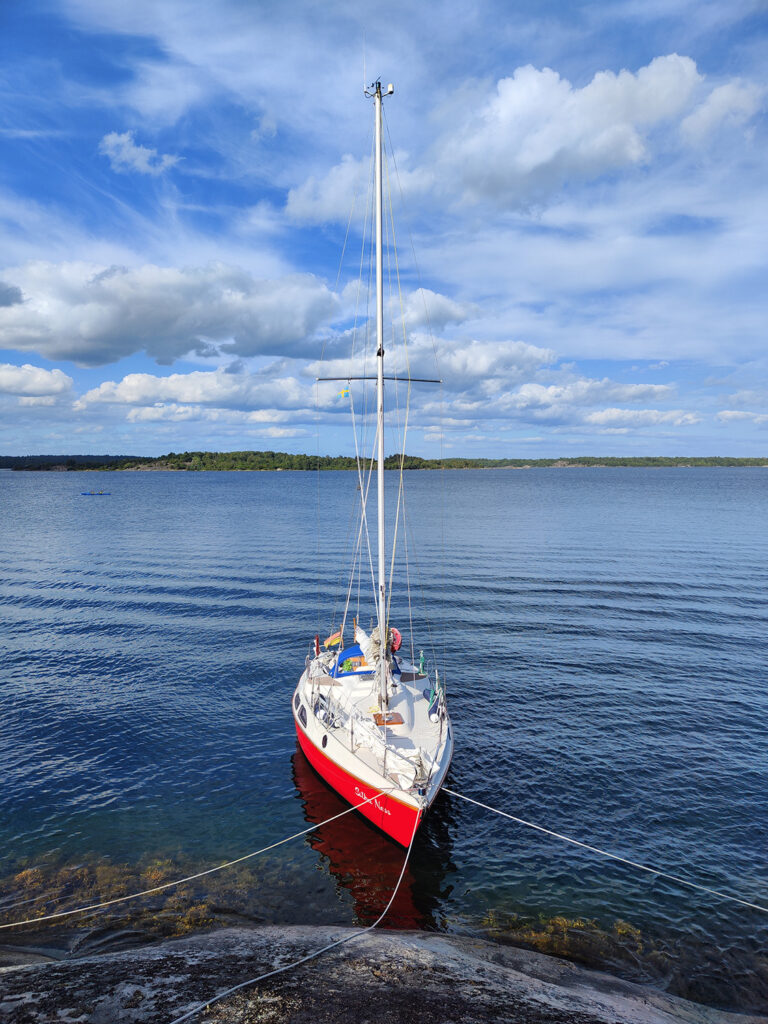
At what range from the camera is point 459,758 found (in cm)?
2041

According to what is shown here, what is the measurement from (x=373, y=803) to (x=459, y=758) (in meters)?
5.32

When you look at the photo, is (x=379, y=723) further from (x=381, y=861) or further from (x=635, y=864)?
(x=635, y=864)

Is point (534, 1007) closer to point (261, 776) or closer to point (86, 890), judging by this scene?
point (86, 890)

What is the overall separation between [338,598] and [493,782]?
2456 cm

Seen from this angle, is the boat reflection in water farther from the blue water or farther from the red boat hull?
the red boat hull

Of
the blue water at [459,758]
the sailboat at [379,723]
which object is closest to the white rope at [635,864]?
the blue water at [459,758]

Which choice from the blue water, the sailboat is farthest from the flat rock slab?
the sailboat

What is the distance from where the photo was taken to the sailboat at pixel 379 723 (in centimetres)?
1542

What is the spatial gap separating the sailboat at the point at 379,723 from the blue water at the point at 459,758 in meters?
1.41

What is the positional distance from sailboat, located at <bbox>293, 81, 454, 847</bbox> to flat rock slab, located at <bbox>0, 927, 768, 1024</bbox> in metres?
3.49

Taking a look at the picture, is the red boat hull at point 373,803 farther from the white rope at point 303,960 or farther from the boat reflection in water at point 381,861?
the boat reflection in water at point 381,861

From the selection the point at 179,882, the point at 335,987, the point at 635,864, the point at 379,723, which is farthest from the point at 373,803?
the point at 635,864

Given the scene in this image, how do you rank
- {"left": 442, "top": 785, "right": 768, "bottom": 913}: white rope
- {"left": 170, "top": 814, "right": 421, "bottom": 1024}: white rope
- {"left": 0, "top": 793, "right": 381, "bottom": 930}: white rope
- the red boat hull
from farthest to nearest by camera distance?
the red boat hull
{"left": 442, "top": 785, "right": 768, "bottom": 913}: white rope
{"left": 0, "top": 793, "right": 381, "bottom": 930}: white rope
{"left": 170, "top": 814, "right": 421, "bottom": 1024}: white rope

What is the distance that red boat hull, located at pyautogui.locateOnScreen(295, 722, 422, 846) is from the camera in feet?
49.3
